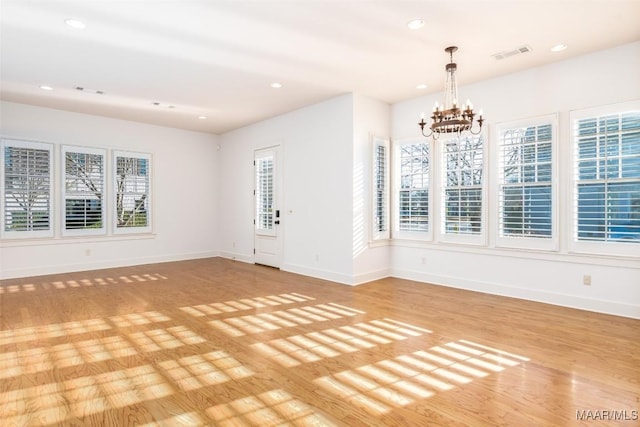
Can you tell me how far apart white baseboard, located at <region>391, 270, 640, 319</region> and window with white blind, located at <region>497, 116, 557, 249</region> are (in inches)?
23.8

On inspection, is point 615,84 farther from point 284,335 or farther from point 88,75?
point 88,75

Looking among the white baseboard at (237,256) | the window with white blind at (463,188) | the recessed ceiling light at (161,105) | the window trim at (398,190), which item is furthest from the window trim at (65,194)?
the window with white blind at (463,188)

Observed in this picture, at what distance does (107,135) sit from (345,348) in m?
6.54

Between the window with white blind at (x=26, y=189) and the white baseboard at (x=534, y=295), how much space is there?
6399mm

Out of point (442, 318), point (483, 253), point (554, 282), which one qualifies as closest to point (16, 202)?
point (442, 318)

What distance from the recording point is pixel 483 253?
507cm

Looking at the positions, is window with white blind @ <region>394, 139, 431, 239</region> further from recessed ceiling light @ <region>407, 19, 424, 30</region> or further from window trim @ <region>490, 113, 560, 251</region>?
recessed ceiling light @ <region>407, 19, 424, 30</region>

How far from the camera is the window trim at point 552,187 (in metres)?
4.41

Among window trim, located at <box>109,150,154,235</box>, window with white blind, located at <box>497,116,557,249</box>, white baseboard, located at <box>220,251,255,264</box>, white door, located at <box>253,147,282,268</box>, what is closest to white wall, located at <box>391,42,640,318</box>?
window with white blind, located at <box>497,116,557,249</box>

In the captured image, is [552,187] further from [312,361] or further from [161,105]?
[161,105]

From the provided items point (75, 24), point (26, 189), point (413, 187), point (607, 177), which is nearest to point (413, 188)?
point (413, 187)

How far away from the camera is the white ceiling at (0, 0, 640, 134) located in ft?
10.5

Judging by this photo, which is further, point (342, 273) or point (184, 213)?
point (184, 213)

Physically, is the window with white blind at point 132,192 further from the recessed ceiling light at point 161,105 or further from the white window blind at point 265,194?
the white window blind at point 265,194
